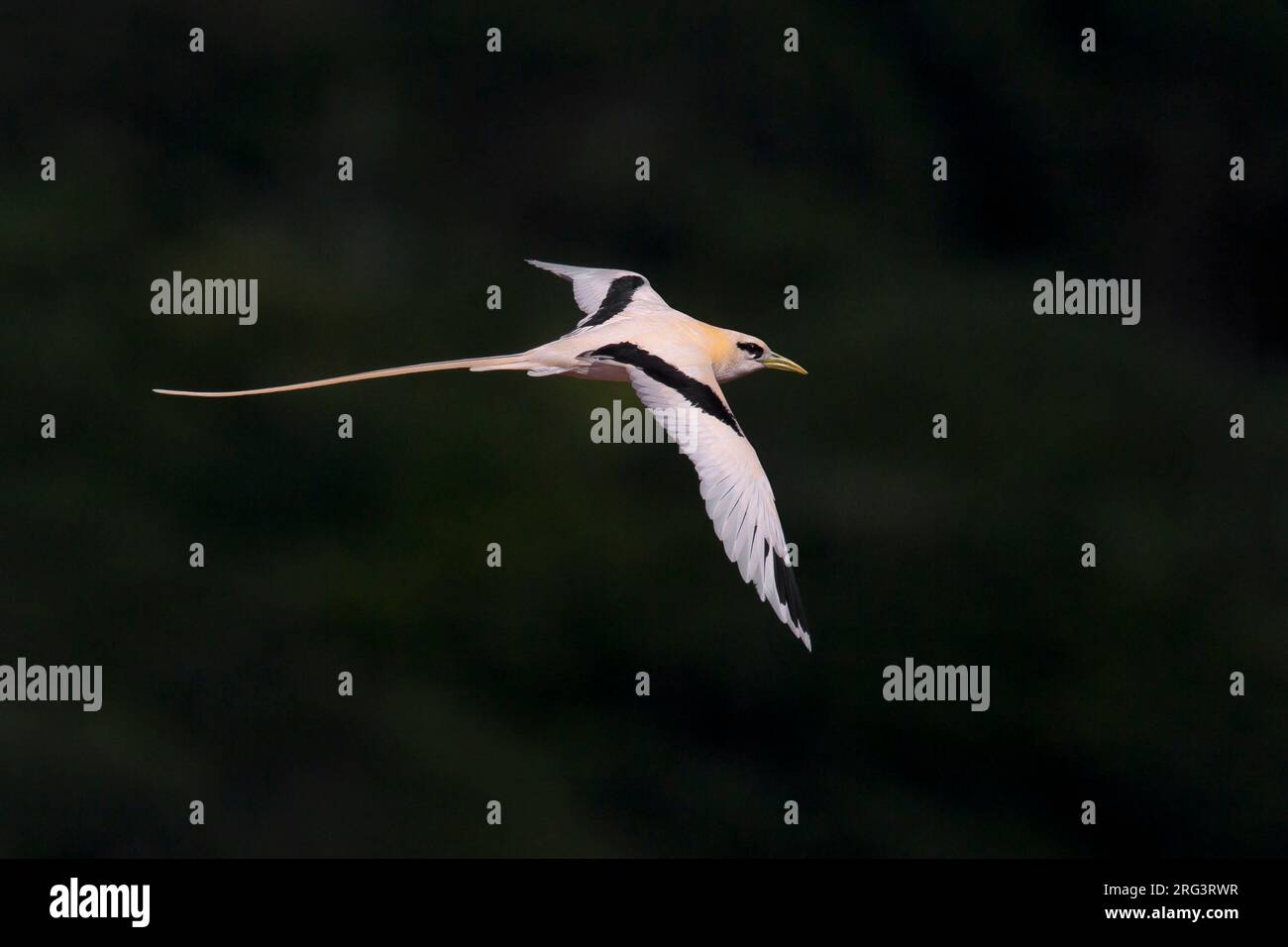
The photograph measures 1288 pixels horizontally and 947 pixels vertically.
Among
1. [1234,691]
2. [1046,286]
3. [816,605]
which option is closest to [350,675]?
[816,605]

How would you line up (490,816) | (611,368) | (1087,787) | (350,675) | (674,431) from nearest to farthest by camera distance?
(674,431) → (611,368) → (490,816) → (350,675) → (1087,787)

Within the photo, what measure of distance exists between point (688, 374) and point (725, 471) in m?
0.80

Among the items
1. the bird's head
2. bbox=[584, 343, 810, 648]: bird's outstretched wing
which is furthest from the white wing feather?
the bird's head

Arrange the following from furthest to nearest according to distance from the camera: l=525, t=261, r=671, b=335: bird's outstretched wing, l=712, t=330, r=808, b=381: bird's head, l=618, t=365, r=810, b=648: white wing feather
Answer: l=525, t=261, r=671, b=335: bird's outstretched wing
l=712, t=330, r=808, b=381: bird's head
l=618, t=365, r=810, b=648: white wing feather

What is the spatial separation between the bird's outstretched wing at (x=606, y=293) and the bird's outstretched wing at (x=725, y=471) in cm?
104

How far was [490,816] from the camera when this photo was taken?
17.1 meters

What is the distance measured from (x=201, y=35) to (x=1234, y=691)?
1240 centimetres

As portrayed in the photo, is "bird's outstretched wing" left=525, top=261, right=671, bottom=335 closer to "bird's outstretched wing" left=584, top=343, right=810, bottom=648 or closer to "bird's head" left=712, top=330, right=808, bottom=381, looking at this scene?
"bird's head" left=712, top=330, right=808, bottom=381

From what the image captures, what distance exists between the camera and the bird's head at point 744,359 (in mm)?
9914

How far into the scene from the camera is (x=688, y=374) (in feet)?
29.2

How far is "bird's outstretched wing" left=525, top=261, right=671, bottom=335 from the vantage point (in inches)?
398

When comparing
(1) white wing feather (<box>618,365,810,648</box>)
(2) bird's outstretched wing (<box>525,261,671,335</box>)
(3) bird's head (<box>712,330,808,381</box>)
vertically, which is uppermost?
(2) bird's outstretched wing (<box>525,261,671,335</box>)

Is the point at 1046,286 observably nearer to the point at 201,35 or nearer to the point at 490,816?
the point at 490,816

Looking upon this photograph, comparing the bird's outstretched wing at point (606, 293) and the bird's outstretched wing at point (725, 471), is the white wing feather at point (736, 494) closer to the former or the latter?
the bird's outstretched wing at point (725, 471)
